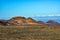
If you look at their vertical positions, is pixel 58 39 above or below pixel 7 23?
below

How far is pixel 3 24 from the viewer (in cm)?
4356

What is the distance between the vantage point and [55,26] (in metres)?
36.0

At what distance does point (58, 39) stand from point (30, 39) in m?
2.82

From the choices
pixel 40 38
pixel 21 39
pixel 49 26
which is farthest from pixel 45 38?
pixel 49 26

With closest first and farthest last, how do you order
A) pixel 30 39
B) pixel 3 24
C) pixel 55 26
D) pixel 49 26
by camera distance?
pixel 30 39 → pixel 55 26 → pixel 49 26 → pixel 3 24

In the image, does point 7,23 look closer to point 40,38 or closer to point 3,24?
point 3,24

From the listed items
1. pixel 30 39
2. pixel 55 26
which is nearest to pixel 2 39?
pixel 30 39

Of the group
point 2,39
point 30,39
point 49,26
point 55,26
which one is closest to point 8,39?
point 2,39

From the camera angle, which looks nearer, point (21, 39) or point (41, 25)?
point (21, 39)

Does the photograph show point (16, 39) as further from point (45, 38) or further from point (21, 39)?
point (45, 38)

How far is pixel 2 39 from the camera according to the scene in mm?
25703

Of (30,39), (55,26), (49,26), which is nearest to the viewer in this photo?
(30,39)

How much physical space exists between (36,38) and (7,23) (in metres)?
19.5

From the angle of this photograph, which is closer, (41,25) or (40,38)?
(40,38)
